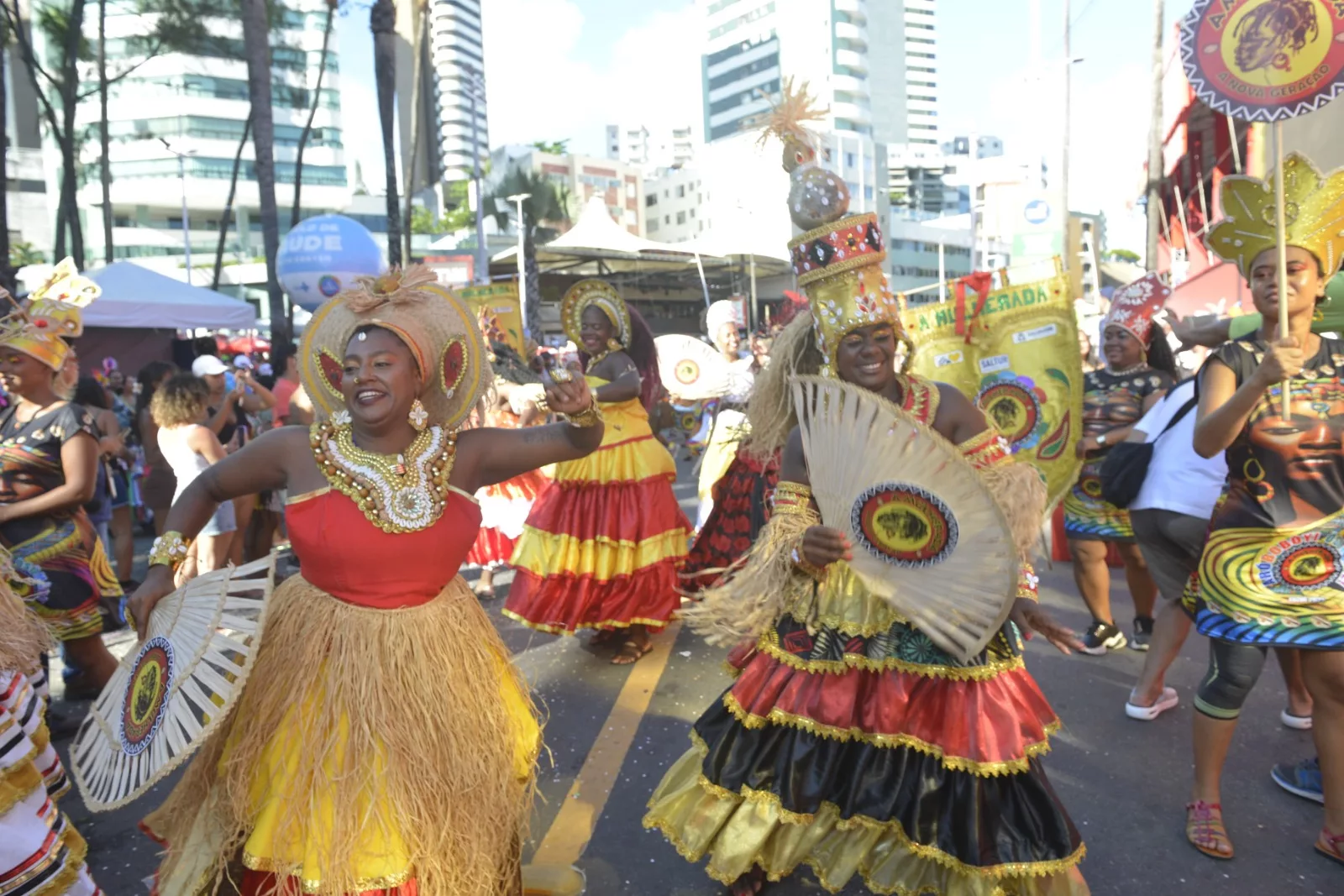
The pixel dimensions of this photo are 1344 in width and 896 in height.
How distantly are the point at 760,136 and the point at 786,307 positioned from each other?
2.02m

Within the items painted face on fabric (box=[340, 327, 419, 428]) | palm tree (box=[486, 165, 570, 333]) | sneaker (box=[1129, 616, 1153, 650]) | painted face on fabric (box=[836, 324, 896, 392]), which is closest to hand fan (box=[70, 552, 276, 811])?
painted face on fabric (box=[340, 327, 419, 428])

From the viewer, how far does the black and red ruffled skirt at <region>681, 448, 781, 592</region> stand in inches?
209

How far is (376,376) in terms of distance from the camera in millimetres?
2320

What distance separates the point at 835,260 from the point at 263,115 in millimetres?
16570

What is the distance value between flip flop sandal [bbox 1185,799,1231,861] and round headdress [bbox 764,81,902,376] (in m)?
2.02

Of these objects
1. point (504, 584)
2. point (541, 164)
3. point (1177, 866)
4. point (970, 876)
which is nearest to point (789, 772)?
point (970, 876)

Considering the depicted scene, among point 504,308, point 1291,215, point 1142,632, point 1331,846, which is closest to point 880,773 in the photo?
point 1331,846

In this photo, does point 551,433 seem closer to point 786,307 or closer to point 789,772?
point 789,772

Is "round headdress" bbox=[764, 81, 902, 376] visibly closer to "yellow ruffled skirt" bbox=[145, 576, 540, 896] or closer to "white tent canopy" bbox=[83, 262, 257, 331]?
"yellow ruffled skirt" bbox=[145, 576, 540, 896]

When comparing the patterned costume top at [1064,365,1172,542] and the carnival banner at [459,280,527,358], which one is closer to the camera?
the patterned costume top at [1064,365,1172,542]

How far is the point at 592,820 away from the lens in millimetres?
3318

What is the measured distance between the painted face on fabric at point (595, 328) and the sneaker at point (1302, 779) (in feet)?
12.5

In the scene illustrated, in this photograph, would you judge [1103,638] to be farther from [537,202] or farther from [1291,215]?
[537,202]

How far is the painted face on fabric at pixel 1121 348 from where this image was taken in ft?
18.0
